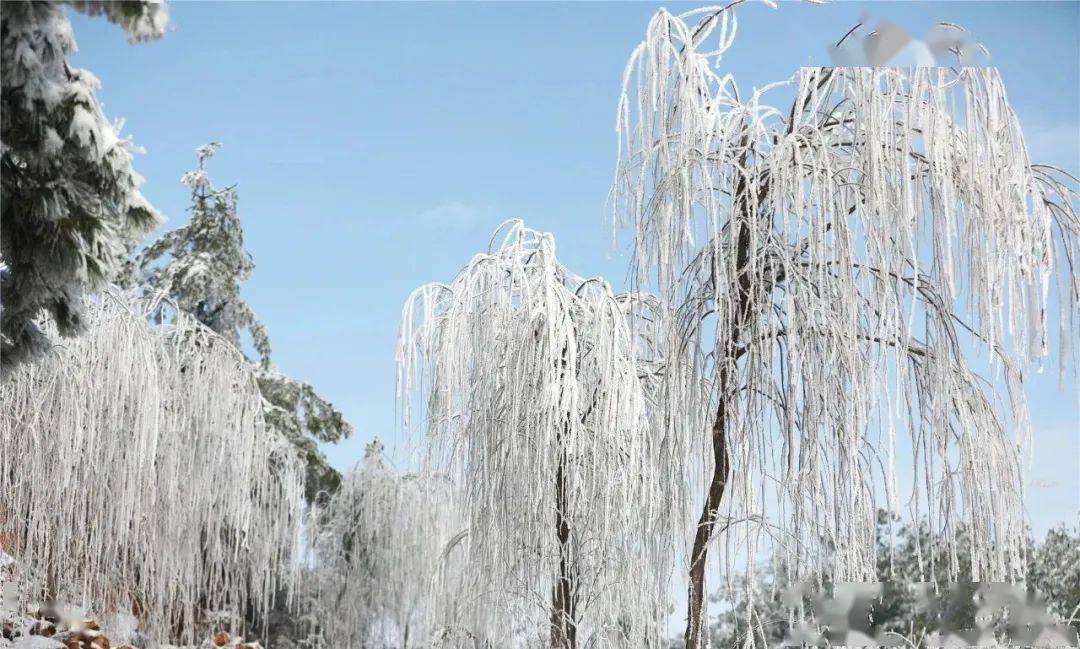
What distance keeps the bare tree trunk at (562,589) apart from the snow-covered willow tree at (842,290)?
1543mm

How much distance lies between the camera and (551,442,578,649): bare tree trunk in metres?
4.23

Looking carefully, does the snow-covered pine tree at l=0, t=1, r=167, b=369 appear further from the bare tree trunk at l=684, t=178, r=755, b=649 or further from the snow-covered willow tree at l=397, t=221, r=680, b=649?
the snow-covered willow tree at l=397, t=221, r=680, b=649

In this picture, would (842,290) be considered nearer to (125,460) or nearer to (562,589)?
(562,589)

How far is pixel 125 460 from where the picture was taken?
6480 mm

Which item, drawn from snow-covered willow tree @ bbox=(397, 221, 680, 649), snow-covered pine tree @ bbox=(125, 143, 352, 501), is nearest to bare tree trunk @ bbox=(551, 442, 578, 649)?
snow-covered willow tree @ bbox=(397, 221, 680, 649)

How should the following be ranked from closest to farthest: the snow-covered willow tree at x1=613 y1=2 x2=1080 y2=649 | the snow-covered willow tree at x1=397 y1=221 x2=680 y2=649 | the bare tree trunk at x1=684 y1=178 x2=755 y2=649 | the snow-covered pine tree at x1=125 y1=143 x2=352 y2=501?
the snow-covered willow tree at x1=613 y1=2 x2=1080 y2=649
the bare tree trunk at x1=684 y1=178 x2=755 y2=649
the snow-covered willow tree at x1=397 y1=221 x2=680 y2=649
the snow-covered pine tree at x1=125 y1=143 x2=352 y2=501

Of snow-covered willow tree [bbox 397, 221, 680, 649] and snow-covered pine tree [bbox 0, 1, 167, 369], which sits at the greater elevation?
snow-covered pine tree [bbox 0, 1, 167, 369]

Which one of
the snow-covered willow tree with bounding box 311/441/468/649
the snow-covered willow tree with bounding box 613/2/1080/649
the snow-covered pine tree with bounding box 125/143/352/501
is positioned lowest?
the snow-covered willow tree with bounding box 311/441/468/649

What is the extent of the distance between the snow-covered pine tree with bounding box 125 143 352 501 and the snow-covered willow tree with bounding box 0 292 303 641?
14.3 ft

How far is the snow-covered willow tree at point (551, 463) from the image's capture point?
4.13 m

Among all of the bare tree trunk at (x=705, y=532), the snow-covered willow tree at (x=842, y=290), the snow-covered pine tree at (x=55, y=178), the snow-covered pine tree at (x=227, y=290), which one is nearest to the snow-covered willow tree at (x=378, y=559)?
the snow-covered pine tree at (x=227, y=290)

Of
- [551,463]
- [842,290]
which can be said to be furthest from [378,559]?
[842,290]

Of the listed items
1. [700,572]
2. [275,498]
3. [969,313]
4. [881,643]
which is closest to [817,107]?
[969,313]

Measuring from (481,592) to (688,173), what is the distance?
93.0 inches
